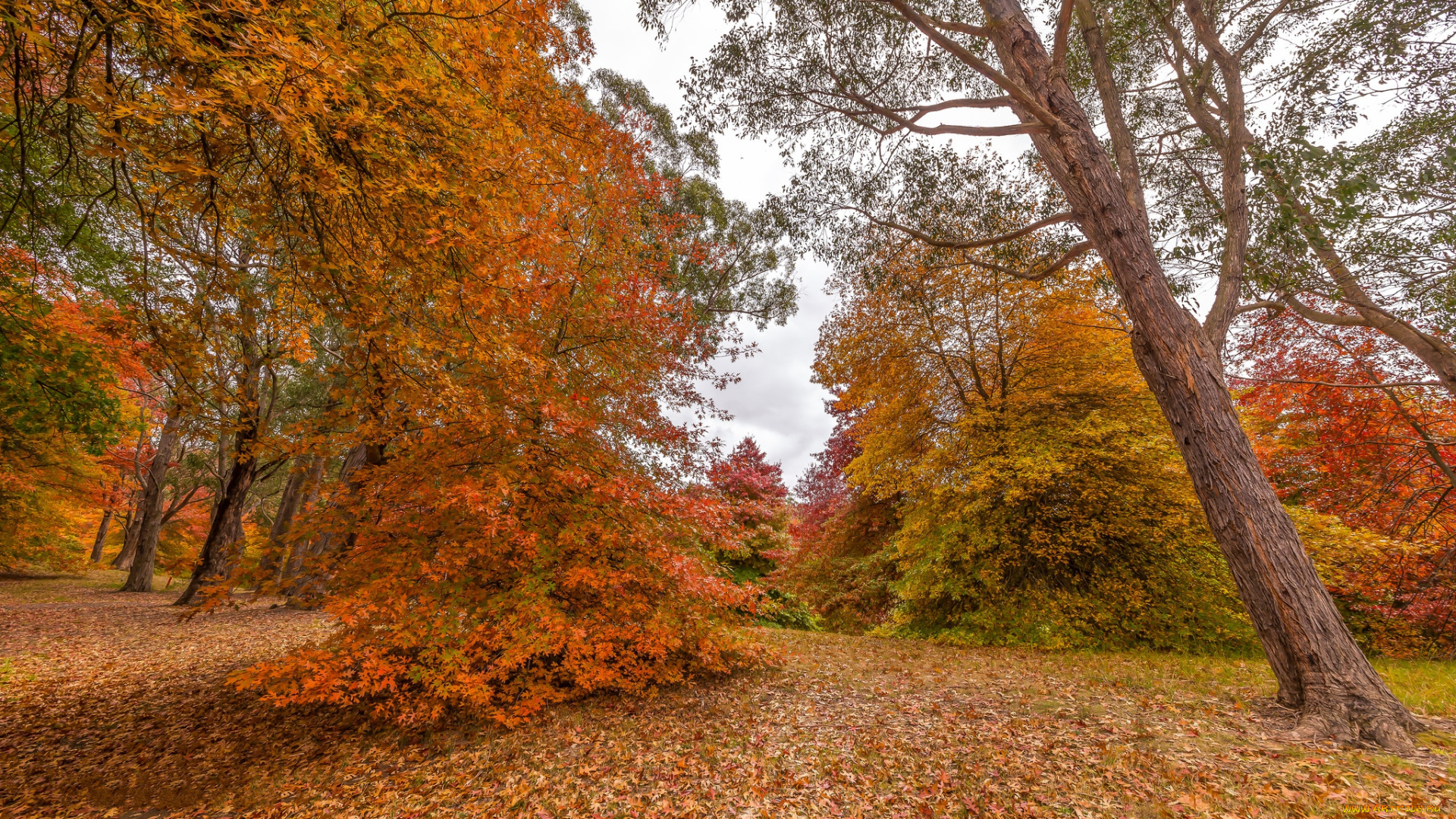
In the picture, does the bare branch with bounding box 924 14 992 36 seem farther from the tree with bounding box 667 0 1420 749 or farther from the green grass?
the green grass

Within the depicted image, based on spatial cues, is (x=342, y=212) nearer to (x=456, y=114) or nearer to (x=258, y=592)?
(x=456, y=114)

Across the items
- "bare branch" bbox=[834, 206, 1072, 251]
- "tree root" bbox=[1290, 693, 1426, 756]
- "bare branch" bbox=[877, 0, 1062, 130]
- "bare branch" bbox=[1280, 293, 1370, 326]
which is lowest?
"tree root" bbox=[1290, 693, 1426, 756]

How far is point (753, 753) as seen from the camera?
4480 mm

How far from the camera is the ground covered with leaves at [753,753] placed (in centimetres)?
346

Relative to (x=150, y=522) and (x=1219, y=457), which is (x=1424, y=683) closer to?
(x=1219, y=457)

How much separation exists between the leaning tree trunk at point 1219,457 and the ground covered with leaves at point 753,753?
37 cm

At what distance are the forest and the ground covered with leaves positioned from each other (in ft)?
0.15

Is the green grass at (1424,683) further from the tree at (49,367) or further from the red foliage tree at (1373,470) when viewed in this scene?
the tree at (49,367)

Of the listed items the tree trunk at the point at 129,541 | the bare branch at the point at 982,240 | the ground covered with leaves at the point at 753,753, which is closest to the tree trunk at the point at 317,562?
the ground covered with leaves at the point at 753,753

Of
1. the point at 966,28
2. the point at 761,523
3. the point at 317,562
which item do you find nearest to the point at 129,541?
the point at 761,523

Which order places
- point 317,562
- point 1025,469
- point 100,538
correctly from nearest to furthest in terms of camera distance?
point 317,562, point 1025,469, point 100,538

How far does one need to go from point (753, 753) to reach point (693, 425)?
Result: 3750 mm

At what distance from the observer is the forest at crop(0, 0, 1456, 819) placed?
3.68m

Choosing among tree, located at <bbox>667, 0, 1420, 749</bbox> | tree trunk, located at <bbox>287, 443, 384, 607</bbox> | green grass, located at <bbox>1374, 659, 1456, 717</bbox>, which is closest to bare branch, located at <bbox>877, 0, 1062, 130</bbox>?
tree, located at <bbox>667, 0, 1420, 749</bbox>
